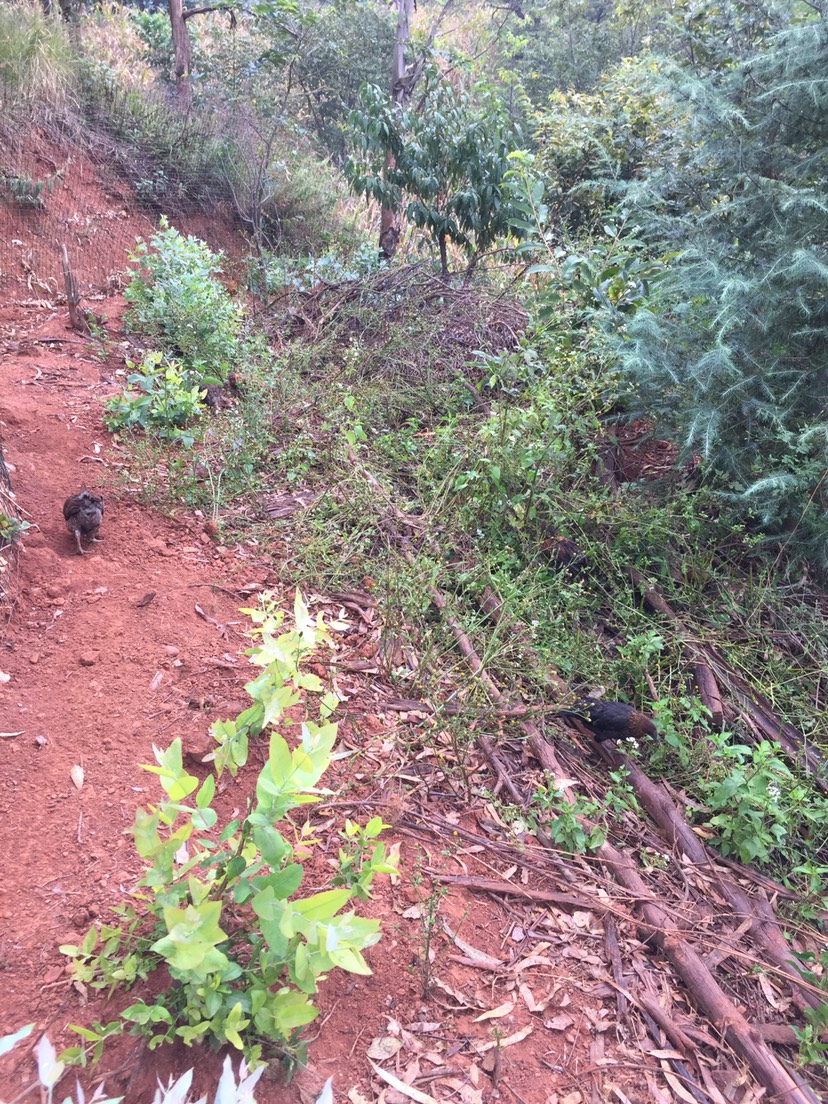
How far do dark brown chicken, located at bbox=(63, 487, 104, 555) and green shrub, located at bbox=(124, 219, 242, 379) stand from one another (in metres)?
1.75

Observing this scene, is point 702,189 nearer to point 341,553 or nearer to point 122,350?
point 341,553

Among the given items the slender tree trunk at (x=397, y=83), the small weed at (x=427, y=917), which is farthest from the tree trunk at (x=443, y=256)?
the small weed at (x=427, y=917)

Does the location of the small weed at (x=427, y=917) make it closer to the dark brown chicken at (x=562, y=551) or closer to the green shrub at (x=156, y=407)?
the dark brown chicken at (x=562, y=551)

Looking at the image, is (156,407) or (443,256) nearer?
(156,407)

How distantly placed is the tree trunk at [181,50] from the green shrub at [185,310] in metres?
4.48

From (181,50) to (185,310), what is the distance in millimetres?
6297

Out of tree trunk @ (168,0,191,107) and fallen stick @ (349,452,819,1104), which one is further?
tree trunk @ (168,0,191,107)

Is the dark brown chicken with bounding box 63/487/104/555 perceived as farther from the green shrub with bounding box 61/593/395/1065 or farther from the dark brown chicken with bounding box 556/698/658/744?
the dark brown chicken with bounding box 556/698/658/744

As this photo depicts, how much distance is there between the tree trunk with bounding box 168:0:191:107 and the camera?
8383mm

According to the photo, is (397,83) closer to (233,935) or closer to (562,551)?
(562,551)

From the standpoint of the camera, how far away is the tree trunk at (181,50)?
8383 millimetres

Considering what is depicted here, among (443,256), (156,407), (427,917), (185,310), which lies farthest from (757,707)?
(443,256)

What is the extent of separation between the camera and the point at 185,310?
4.84 meters

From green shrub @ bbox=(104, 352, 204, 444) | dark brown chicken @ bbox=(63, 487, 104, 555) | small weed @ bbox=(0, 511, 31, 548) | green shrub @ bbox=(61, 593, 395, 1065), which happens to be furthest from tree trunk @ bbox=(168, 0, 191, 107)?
green shrub @ bbox=(61, 593, 395, 1065)
